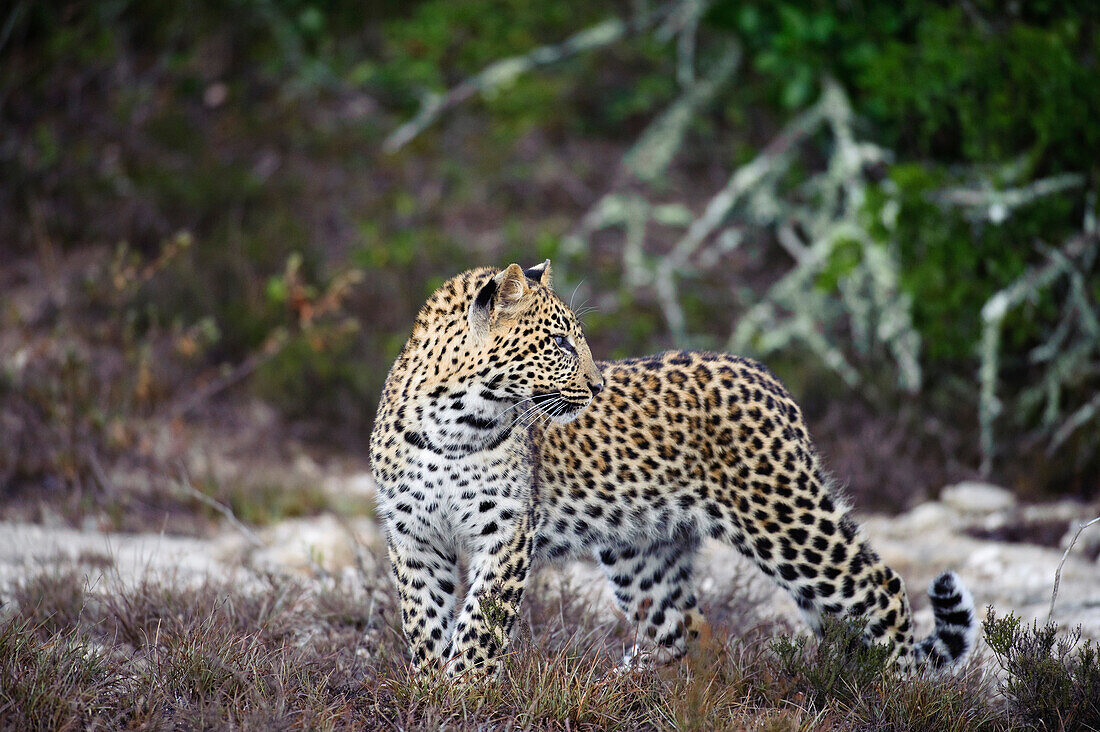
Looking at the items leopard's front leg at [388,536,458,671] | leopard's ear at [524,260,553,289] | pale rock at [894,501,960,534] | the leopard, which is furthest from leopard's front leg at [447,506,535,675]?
pale rock at [894,501,960,534]

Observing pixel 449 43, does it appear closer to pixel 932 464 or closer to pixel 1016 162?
pixel 1016 162

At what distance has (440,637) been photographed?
12.8ft

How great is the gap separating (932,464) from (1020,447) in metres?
0.58

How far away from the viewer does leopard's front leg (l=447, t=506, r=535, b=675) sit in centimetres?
372

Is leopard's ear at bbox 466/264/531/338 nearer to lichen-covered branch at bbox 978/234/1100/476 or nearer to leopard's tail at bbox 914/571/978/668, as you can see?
leopard's tail at bbox 914/571/978/668

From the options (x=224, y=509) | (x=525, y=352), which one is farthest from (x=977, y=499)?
(x=224, y=509)

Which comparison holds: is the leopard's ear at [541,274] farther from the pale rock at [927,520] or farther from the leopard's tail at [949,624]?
the pale rock at [927,520]

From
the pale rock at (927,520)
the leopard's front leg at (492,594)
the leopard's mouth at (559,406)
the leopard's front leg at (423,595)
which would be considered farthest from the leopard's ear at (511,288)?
the pale rock at (927,520)

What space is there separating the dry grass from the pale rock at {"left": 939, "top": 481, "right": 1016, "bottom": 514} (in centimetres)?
290

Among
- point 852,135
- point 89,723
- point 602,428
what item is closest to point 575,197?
point 852,135

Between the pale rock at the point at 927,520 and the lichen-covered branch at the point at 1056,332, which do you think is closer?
the pale rock at the point at 927,520

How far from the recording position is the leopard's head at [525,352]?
3.83m

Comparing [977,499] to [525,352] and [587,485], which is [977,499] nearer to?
[587,485]

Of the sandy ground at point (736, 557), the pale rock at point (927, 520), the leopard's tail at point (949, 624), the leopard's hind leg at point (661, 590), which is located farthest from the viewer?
the pale rock at point (927, 520)
